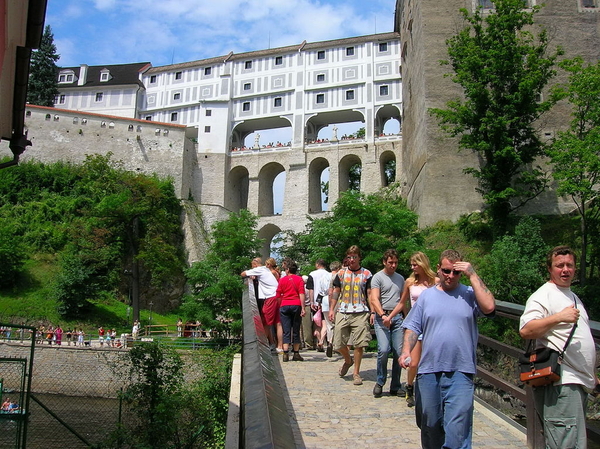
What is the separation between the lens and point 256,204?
5053 cm

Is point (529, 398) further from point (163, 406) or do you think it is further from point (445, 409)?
point (163, 406)

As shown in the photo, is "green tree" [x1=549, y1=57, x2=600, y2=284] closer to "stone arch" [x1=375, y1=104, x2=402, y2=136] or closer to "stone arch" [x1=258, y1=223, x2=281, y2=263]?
"stone arch" [x1=375, y1=104, x2=402, y2=136]

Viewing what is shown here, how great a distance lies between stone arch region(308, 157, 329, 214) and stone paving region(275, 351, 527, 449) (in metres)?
40.9

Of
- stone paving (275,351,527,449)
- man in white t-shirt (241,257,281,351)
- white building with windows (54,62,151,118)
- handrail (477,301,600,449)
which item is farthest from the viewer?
white building with windows (54,62,151,118)

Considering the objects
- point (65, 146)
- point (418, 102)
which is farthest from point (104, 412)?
point (65, 146)

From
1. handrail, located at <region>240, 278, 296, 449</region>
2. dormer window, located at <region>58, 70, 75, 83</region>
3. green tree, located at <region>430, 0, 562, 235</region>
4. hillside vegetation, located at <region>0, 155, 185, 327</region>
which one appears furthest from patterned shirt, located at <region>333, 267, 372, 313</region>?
dormer window, located at <region>58, 70, 75, 83</region>

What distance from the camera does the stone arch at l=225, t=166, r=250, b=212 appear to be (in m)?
51.5

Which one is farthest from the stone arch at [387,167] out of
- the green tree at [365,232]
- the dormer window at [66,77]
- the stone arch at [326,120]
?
the dormer window at [66,77]

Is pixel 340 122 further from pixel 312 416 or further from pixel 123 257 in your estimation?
pixel 312 416

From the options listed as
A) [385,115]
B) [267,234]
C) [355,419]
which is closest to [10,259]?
[267,234]

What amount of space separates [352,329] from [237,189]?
4683 cm

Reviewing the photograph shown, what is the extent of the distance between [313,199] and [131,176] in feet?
52.3

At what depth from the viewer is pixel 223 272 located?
30719 millimetres

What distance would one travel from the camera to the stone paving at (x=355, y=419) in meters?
5.15
